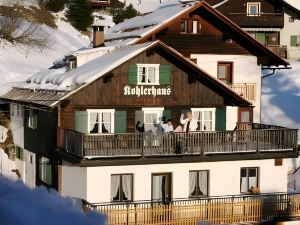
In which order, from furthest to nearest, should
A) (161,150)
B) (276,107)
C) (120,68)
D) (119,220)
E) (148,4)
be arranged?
1. (148,4)
2. (276,107)
3. (120,68)
4. (161,150)
5. (119,220)

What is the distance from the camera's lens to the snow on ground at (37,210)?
1.89m

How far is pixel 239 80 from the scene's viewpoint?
31.5 meters

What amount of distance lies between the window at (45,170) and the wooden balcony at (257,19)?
37435mm

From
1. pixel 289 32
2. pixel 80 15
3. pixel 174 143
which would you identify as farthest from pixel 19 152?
pixel 289 32

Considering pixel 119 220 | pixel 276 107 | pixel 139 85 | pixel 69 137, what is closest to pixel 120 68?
pixel 139 85

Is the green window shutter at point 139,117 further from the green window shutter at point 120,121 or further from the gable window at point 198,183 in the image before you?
the gable window at point 198,183

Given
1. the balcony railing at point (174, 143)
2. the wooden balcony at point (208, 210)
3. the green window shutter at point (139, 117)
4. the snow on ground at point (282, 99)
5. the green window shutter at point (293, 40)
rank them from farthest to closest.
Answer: the green window shutter at point (293, 40)
the snow on ground at point (282, 99)
the green window shutter at point (139, 117)
the balcony railing at point (174, 143)
the wooden balcony at point (208, 210)

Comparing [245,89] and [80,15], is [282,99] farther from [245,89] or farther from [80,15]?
[80,15]

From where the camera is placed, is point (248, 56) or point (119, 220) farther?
point (248, 56)

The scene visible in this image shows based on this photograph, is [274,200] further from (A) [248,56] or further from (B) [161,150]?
(A) [248,56]

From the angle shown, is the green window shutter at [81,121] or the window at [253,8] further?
the window at [253,8]

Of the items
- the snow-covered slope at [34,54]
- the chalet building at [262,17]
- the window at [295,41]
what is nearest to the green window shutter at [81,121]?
the snow-covered slope at [34,54]

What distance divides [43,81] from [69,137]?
5.98 m

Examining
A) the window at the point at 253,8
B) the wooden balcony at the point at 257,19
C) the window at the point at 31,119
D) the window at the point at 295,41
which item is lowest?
the window at the point at 31,119
